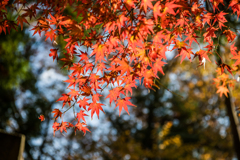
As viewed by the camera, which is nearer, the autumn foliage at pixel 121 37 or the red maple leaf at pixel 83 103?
the autumn foliage at pixel 121 37

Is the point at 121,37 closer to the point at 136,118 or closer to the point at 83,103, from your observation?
the point at 83,103

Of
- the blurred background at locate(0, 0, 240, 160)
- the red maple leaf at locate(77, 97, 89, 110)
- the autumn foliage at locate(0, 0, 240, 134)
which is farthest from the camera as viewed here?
the blurred background at locate(0, 0, 240, 160)

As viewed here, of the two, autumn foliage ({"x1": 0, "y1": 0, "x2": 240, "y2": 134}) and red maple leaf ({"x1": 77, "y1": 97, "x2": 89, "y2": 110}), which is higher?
autumn foliage ({"x1": 0, "y1": 0, "x2": 240, "y2": 134})

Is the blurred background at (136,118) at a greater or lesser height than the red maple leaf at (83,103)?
greater

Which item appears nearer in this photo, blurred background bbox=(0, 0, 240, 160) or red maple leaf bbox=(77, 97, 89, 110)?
red maple leaf bbox=(77, 97, 89, 110)

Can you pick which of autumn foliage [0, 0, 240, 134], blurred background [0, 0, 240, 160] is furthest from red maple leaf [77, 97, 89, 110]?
blurred background [0, 0, 240, 160]

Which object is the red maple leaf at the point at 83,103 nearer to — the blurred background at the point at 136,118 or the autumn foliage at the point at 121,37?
the autumn foliage at the point at 121,37

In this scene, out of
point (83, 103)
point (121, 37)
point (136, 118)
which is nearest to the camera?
point (121, 37)

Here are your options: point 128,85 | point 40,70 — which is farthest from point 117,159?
point 128,85

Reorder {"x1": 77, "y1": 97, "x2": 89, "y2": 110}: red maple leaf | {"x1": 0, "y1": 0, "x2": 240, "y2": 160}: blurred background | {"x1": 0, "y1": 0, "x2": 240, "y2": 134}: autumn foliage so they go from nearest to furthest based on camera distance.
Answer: {"x1": 0, "y1": 0, "x2": 240, "y2": 134}: autumn foliage → {"x1": 77, "y1": 97, "x2": 89, "y2": 110}: red maple leaf → {"x1": 0, "y1": 0, "x2": 240, "y2": 160}: blurred background

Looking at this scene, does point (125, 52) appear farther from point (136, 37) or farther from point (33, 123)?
point (33, 123)

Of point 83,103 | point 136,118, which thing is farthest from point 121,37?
point 136,118

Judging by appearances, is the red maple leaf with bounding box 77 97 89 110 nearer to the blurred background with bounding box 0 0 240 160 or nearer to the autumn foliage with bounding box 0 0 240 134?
the autumn foliage with bounding box 0 0 240 134

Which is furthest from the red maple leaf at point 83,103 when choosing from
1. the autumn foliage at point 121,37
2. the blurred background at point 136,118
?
the blurred background at point 136,118
